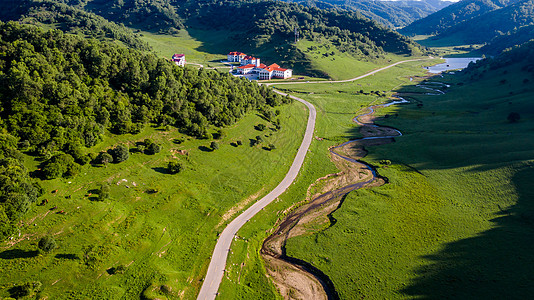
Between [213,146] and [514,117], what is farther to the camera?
[514,117]

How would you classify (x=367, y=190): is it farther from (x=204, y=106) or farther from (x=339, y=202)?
(x=204, y=106)

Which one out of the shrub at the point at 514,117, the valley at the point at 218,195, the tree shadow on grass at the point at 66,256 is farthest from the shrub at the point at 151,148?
the shrub at the point at 514,117

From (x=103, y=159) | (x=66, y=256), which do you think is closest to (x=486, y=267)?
(x=66, y=256)

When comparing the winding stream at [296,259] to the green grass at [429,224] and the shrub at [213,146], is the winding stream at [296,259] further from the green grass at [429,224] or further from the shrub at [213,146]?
the shrub at [213,146]

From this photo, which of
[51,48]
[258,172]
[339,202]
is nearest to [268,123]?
[258,172]

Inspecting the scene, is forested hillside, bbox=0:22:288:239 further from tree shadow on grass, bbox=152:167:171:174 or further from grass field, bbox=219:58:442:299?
grass field, bbox=219:58:442:299

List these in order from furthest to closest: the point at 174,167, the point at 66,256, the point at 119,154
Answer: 1. the point at 174,167
2. the point at 119,154
3. the point at 66,256

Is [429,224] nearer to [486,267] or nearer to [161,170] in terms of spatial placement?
[486,267]
